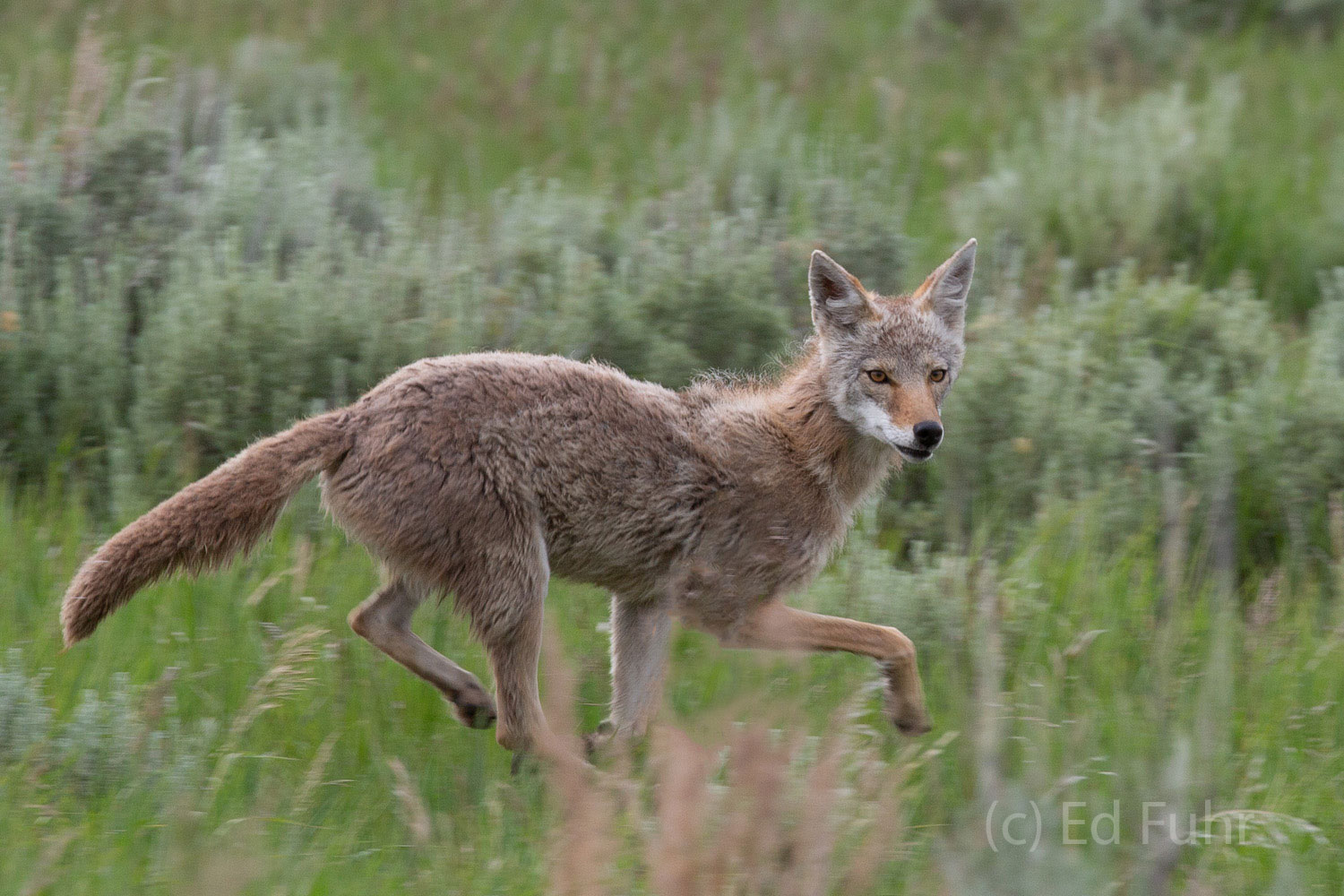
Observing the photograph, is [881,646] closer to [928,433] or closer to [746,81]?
[928,433]

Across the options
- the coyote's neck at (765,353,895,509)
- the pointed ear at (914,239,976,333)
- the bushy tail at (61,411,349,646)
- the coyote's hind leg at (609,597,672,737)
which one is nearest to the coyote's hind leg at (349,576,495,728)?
the coyote's hind leg at (609,597,672,737)

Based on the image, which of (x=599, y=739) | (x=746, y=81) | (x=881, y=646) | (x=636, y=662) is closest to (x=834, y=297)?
(x=881, y=646)

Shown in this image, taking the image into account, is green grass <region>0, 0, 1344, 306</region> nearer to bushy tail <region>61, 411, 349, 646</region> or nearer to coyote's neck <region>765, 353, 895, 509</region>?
coyote's neck <region>765, 353, 895, 509</region>

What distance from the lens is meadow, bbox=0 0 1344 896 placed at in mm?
3846

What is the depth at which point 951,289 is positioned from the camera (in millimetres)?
5988

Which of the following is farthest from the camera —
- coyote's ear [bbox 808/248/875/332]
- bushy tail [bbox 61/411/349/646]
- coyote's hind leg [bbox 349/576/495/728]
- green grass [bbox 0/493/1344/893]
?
coyote's ear [bbox 808/248/875/332]

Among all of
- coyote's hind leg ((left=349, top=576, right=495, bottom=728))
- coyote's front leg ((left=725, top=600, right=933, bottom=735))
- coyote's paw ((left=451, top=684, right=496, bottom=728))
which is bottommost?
coyote's paw ((left=451, top=684, right=496, bottom=728))

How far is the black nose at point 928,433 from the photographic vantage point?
5.16 m

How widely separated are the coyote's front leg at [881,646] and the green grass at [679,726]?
11 centimetres

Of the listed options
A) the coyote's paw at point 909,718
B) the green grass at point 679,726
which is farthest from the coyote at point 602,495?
the green grass at point 679,726

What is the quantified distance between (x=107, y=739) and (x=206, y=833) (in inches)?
20.1

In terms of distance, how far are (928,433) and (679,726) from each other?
155cm

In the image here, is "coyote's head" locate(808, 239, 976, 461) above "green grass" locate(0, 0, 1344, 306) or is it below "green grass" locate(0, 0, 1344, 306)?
above

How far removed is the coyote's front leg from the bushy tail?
166 cm
